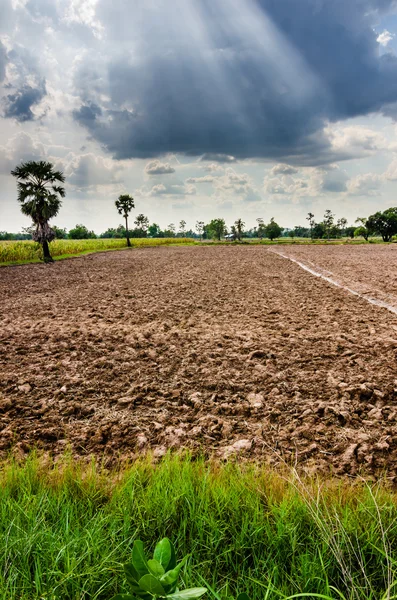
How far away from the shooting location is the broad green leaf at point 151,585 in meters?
0.85

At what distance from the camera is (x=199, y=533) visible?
6.48 feet

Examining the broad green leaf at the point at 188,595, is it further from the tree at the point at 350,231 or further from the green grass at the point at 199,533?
the tree at the point at 350,231

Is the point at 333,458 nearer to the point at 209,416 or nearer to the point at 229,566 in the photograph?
the point at 209,416

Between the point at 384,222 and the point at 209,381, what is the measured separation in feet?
365

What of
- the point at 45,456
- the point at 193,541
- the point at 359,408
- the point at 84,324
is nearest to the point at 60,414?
the point at 45,456

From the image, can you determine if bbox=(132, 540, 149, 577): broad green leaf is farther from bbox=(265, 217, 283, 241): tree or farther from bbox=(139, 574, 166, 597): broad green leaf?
bbox=(265, 217, 283, 241): tree

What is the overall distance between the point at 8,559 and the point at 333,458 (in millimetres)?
2620

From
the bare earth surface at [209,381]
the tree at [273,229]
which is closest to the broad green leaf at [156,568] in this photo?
the bare earth surface at [209,381]

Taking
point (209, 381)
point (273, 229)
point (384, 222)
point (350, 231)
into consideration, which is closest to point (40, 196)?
point (209, 381)

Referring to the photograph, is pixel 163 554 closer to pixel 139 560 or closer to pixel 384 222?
pixel 139 560

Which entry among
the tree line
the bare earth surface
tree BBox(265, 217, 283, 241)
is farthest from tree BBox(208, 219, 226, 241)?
the bare earth surface

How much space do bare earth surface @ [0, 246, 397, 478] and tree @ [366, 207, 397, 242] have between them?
10397 cm

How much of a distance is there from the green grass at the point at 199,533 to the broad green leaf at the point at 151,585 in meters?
0.75

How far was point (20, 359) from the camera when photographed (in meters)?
6.07
